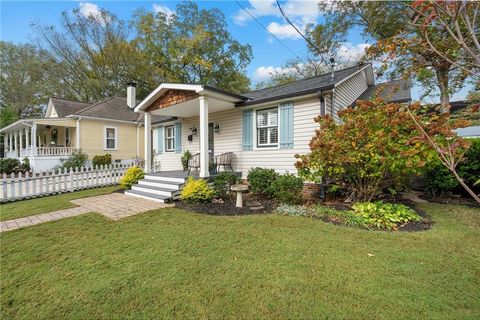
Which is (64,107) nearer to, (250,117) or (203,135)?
(203,135)

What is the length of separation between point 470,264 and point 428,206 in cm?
376

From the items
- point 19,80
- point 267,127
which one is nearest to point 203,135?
point 267,127

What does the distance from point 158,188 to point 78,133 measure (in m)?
11.4

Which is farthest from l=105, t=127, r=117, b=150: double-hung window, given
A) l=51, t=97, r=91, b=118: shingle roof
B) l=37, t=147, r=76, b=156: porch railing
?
l=51, t=97, r=91, b=118: shingle roof

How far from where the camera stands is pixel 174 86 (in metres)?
8.32

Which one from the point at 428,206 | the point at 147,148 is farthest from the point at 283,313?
the point at 147,148

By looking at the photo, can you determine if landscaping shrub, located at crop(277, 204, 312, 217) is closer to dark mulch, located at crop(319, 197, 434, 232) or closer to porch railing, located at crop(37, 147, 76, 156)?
dark mulch, located at crop(319, 197, 434, 232)

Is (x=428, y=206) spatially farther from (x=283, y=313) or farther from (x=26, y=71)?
(x=26, y=71)

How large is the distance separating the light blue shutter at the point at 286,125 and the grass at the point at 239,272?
3608 millimetres

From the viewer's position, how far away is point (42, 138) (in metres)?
18.6

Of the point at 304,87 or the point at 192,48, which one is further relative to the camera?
the point at 192,48

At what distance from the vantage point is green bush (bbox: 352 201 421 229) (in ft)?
15.9

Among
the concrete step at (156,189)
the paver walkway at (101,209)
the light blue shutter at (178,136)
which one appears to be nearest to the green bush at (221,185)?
the concrete step at (156,189)

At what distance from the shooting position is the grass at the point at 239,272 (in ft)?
7.62
